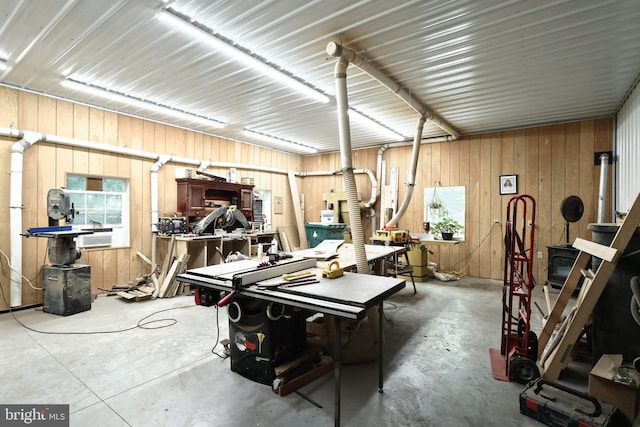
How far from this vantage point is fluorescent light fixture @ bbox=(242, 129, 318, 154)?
6473 millimetres

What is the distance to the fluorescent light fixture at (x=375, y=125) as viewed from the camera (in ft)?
17.0

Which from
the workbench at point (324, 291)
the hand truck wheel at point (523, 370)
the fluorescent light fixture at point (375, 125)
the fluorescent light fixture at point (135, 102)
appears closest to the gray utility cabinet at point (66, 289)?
the fluorescent light fixture at point (135, 102)

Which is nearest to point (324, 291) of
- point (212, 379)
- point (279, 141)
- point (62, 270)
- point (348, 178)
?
point (212, 379)

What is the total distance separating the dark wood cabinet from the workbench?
3169 mm

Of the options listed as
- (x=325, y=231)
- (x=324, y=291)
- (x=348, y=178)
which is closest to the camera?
(x=324, y=291)

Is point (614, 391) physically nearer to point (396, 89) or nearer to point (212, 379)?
point (212, 379)

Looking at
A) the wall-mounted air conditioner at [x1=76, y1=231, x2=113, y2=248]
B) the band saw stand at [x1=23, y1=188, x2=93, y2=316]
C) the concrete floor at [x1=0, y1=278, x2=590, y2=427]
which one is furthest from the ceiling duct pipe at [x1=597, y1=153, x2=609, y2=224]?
the wall-mounted air conditioner at [x1=76, y1=231, x2=113, y2=248]

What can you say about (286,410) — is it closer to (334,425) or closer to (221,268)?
(334,425)

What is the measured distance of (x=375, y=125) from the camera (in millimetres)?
5793

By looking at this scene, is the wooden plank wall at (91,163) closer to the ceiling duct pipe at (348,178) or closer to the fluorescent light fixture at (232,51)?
the fluorescent light fixture at (232,51)

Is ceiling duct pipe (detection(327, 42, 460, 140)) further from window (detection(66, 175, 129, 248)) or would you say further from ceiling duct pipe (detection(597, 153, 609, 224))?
window (detection(66, 175, 129, 248))

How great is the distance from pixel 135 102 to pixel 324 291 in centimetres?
449

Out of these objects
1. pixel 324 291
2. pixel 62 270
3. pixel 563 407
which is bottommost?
pixel 563 407

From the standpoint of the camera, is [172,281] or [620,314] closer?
[620,314]
